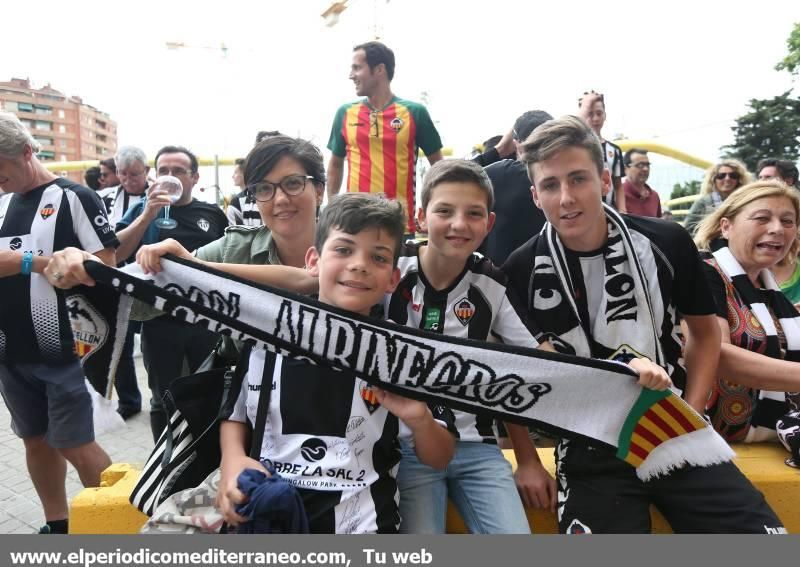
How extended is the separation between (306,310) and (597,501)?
1221 mm

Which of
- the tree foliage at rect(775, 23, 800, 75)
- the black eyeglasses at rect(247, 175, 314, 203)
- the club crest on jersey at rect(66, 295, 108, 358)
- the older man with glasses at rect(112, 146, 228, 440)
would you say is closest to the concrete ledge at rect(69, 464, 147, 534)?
the club crest on jersey at rect(66, 295, 108, 358)

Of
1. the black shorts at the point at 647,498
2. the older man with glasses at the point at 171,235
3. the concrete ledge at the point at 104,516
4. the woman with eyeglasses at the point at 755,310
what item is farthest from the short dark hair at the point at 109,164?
the woman with eyeglasses at the point at 755,310

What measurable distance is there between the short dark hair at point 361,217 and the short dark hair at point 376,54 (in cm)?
230

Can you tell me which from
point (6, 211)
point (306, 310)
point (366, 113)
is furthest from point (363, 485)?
point (366, 113)

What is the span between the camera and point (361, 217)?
70.1 inches

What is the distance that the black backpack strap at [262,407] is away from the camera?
1678 millimetres

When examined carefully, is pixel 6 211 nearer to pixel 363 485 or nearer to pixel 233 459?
pixel 233 459

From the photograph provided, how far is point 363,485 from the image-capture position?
164cm

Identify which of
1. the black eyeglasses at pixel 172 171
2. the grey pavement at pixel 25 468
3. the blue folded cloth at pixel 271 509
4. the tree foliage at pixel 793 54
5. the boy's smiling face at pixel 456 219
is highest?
the tree foliage at pixel 793 54

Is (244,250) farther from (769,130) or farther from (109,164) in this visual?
(769,130)

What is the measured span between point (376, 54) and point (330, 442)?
9.91 feet

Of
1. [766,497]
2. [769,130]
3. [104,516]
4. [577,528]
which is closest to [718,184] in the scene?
[766,497]

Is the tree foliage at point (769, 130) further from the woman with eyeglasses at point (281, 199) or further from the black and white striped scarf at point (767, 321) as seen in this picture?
the woman with eyeglasses at point (281, 199)

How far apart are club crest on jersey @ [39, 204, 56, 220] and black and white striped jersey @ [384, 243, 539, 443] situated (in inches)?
74.1
